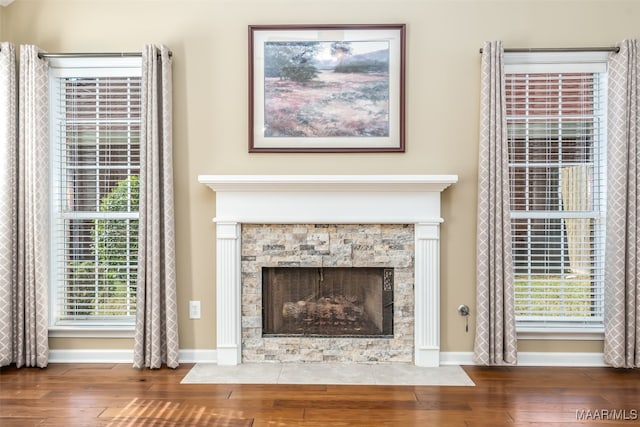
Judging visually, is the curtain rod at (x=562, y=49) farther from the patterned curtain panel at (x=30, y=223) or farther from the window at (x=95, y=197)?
the patterned curtain panel at (x=30, y=223)

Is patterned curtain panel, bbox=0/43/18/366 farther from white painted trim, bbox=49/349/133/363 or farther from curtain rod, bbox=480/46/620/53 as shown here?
curtain rod, bbox=480/46/620/53

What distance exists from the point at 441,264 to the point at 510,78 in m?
1.41

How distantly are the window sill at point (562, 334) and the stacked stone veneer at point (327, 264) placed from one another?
2.66 ft

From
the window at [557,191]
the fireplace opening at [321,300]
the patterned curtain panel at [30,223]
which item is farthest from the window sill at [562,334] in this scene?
the patterned curtain panel at [30,223]

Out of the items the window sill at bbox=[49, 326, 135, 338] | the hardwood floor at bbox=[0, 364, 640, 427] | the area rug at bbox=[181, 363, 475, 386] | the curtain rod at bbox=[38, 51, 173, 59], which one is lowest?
the hardwood floor at bbox=[0, 364, 640, 427]

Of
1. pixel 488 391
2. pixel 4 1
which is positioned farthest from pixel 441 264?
pixel 4 1

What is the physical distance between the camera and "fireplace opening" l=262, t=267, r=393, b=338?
3348 mm

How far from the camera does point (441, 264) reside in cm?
332

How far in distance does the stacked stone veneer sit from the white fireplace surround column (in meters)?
0.07

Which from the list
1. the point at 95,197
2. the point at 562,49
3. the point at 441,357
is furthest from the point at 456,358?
the point at 95,197

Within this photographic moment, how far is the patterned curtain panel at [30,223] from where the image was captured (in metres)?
3.21

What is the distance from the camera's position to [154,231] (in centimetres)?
315

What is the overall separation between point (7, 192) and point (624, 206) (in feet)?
13.7

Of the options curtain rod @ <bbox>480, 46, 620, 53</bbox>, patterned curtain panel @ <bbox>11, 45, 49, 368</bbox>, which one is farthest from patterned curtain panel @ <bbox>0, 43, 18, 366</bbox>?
curtain rod @ <bbox>480, 46, 620, 53</bbox>
